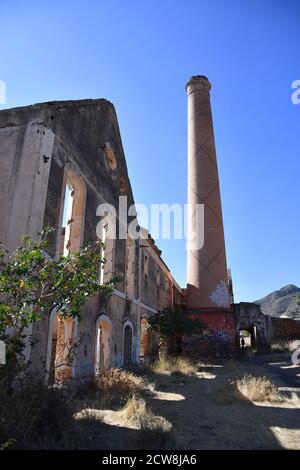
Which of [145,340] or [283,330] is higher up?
[283,330]

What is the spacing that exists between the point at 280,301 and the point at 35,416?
89884 mm

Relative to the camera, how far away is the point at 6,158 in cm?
727

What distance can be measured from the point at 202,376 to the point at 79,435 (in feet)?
27.9

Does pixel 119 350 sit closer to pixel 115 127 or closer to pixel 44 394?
pixel 44 394

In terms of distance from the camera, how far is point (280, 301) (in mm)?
85688

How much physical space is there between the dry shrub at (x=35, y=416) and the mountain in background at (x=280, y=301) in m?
75.6

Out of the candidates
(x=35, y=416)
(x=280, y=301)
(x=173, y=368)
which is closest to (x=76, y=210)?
(x=35, y=416)

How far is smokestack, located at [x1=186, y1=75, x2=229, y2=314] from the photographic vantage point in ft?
62.0

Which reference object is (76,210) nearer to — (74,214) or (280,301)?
(74,214)

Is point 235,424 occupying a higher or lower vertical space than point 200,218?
lower

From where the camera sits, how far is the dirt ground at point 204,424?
14.6 ft

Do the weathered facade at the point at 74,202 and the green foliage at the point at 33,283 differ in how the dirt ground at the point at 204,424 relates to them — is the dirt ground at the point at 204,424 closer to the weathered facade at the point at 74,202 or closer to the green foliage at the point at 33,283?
the weathered facade at the point at 74,202

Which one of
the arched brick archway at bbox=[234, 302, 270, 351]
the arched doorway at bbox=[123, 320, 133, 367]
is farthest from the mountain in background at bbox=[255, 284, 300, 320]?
the arched doorway at bbox=[123, 320, 133, 367]
